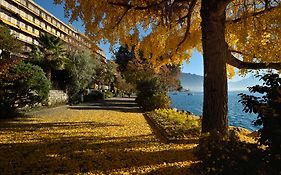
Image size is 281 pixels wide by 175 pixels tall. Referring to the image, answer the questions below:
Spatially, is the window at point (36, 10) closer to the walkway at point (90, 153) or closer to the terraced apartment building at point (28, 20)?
the terraced apartment building at point (28, 20)

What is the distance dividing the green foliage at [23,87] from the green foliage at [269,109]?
14.1 meters

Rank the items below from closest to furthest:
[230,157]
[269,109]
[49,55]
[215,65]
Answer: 1. [269,109]
2. [230,157]
3. [215,65]
4. [49,55]

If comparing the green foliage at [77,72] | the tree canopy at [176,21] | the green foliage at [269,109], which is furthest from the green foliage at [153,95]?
the green foliage at [269,109]

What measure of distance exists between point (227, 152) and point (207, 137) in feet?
2.72

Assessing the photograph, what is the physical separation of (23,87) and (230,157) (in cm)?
1612

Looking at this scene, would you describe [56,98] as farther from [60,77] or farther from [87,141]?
[87,141]

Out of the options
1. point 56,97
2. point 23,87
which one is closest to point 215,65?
point 23,87

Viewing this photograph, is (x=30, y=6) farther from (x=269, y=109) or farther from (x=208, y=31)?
(x=269, y=109)

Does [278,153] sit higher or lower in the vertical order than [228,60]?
lower

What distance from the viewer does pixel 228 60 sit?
941 centimetres

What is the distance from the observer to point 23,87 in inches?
727

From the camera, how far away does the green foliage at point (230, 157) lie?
489 cm

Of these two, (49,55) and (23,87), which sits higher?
(49,55)

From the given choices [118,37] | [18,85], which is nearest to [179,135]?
[118,37]
